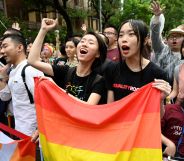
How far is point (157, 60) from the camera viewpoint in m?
5.18

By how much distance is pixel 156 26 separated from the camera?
4883mm

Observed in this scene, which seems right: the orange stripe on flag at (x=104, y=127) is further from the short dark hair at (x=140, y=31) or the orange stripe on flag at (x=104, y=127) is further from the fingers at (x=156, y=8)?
the fingers at (x=156, y=8)

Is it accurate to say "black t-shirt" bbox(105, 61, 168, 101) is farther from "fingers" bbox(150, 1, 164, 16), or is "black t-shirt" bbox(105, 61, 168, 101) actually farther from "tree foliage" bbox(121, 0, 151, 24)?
"tree foliage" bbox(121, 0, 151, 24)

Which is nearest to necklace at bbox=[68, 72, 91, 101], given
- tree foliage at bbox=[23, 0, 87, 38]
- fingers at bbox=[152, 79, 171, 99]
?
fingers at bbox=[152, 79, 171, 99]

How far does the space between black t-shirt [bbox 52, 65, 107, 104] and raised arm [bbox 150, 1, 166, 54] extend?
1709 mm

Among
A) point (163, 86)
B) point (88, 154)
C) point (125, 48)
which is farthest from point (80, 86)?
point (163, 86)

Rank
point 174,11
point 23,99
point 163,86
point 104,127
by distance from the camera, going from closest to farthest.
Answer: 1. point 163,86
2. point 104,127
3. point 23,99
4. point 174,11

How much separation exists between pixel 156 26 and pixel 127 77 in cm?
193

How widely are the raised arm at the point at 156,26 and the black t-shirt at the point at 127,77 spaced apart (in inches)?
68.1

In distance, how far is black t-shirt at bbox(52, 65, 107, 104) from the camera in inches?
132

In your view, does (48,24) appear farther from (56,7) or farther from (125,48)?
(56,7)

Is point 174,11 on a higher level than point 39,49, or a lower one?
higher

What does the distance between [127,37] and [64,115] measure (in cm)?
87

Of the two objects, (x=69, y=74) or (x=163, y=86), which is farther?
(x=69, y=74)
